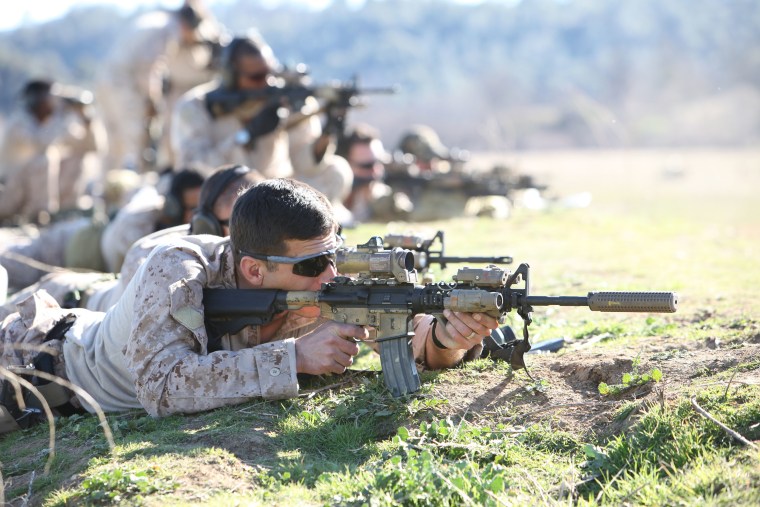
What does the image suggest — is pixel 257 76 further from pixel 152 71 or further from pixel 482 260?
pixel 482 260

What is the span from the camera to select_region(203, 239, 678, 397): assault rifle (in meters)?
4.39

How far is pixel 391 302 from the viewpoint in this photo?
182 inches

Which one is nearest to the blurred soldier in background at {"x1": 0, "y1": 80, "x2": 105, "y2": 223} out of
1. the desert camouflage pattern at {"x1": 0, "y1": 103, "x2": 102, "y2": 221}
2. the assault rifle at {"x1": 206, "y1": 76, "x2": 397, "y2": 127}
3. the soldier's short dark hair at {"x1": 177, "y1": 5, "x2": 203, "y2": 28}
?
the desert camouflage pattern at {"x1": 0, "y1": 103, "x2": 102, "y2": 221}

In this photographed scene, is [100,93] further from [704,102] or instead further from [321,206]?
[704,102]

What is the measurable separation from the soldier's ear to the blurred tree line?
126 feet

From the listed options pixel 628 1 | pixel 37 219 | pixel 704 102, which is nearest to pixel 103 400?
pixel 37 219

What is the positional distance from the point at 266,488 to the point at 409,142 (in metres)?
14.7

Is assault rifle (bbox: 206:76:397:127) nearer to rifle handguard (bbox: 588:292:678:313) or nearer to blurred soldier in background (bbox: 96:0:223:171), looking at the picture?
blurred soldier in background (bbox: 96:0:223:171)

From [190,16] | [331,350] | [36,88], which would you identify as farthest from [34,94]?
[331,350]

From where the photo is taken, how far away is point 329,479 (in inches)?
157

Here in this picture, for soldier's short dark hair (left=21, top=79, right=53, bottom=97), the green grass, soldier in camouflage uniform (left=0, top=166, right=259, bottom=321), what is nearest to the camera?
the green grass

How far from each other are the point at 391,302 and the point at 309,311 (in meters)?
0.46

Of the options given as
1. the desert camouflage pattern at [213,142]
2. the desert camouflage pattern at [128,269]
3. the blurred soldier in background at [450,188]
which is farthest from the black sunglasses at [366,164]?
the desert camouflage pattern at [128,269]

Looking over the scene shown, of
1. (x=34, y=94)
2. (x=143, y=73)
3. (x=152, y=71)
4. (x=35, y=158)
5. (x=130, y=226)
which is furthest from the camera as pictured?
(x=143, y=73)
